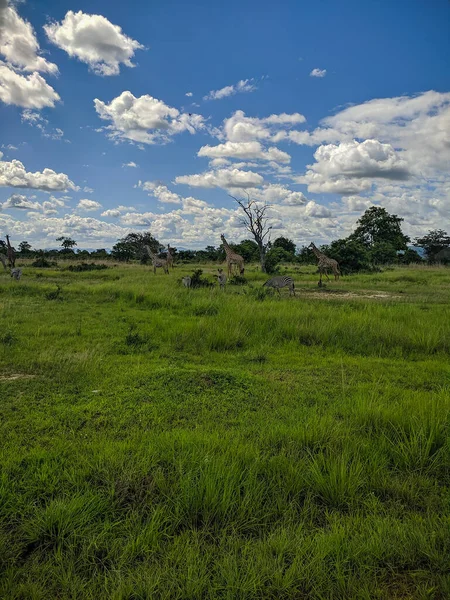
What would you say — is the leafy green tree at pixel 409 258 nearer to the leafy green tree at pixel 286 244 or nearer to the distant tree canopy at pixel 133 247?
the leafy green tree at pixel 286 244

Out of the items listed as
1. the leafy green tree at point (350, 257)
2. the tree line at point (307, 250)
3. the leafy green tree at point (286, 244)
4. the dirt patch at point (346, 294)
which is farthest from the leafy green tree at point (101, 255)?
the dirt patch at point (346, 294)

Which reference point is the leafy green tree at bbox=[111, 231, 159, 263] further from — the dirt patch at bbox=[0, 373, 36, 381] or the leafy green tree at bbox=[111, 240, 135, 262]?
the dirt patch at bbox=[0, 373, 36, 381]

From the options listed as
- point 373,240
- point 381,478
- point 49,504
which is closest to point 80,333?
point 49,504

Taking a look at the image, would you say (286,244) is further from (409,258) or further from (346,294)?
(346,294)

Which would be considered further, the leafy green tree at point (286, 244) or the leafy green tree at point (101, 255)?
the leafy green tree at point (286, 244)

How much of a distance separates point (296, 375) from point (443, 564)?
388cm

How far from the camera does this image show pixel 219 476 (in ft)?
9.60

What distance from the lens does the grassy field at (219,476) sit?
2223 millimetres

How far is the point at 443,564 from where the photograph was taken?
7.44ft

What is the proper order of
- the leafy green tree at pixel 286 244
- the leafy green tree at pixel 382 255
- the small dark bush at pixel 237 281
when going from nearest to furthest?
the small dark bush at pixel 237 281 < the leafy green tree at pixel 382 255 < the leafy green tree at pixel 286 244

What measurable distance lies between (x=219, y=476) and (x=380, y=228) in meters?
52.7

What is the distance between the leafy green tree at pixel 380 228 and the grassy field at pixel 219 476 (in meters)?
47.0

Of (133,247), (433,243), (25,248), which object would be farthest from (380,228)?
(25,248)

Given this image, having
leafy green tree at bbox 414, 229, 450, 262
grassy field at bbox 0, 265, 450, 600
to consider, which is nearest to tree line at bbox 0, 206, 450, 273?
leafy green tree at bbox 414, 229, 450, 262
